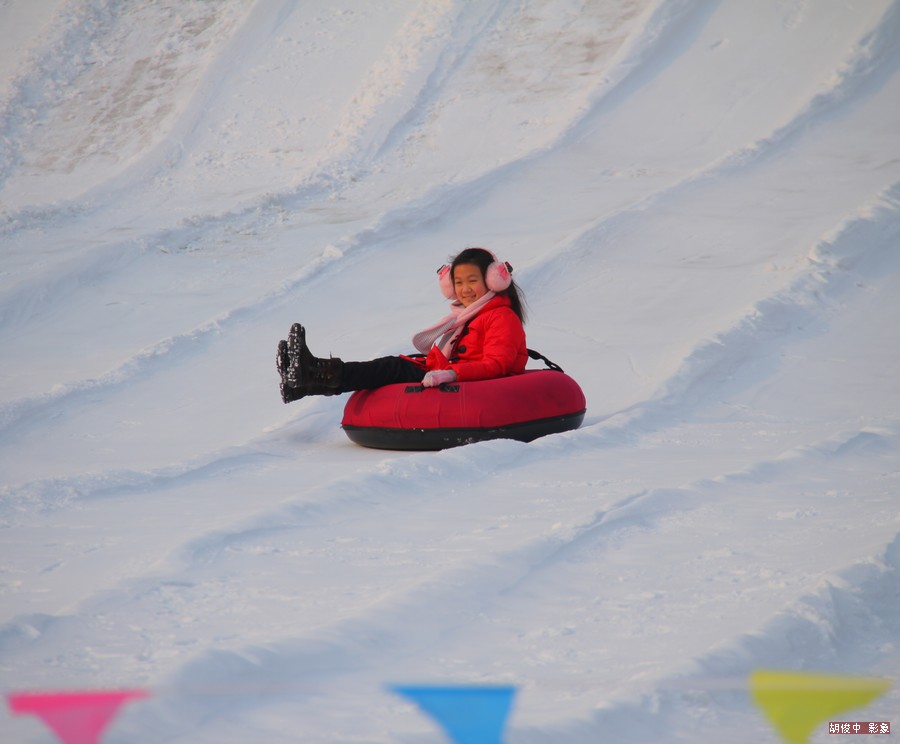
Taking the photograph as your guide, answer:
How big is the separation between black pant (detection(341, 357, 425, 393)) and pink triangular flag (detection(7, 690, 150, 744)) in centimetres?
269

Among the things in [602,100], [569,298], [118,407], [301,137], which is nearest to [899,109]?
[602,100]

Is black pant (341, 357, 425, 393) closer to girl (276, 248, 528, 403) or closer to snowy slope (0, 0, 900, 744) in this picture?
girl (276, 248, 528, 403)

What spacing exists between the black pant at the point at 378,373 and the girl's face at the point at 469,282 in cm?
35

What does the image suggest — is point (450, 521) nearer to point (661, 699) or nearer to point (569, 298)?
point (661, 699)

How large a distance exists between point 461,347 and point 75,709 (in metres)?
3.11

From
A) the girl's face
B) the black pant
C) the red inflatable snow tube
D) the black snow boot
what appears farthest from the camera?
the girl's face

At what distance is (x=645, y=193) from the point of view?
855 centimetres

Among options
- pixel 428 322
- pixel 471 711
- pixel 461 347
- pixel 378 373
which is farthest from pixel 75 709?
pixel 428 322

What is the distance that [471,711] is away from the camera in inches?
57.0

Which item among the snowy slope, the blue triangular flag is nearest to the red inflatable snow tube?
the snowy slope

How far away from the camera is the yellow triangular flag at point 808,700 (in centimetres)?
143

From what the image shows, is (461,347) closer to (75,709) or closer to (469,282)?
(469,282)

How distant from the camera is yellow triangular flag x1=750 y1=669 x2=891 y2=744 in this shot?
4.69ft

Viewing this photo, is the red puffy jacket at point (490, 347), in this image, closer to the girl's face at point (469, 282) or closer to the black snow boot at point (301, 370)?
the girl's face at point (469, 282)
